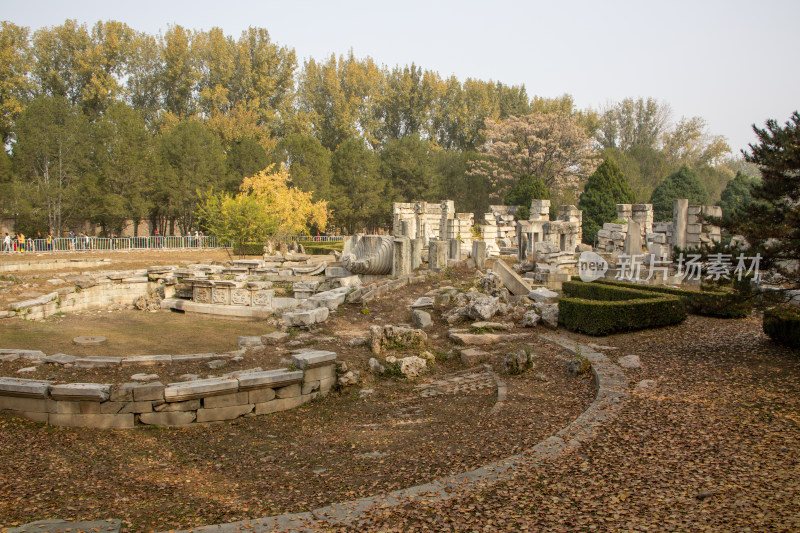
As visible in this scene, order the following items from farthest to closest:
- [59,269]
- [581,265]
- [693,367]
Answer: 1. [59,269]
2. [581,265]
3. [693,367]

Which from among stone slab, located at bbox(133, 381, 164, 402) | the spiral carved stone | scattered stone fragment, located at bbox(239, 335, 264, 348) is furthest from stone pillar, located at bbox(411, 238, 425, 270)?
stone slab, located at bbox(133, 381, 164, 402)

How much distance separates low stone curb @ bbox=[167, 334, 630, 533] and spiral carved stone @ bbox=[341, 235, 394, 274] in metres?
13.6

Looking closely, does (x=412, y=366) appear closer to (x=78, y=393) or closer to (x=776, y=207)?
(x=78, y=393)

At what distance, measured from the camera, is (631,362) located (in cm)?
916

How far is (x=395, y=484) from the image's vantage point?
5.61 metres

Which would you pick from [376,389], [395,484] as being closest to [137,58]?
[376,389]

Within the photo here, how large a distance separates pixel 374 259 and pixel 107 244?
68.9ft

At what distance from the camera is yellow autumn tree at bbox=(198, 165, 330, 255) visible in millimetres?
28391

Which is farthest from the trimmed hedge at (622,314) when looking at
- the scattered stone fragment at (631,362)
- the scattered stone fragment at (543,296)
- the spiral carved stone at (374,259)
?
the spiral carved stone at (374,259)

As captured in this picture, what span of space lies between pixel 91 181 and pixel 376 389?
3279 cm

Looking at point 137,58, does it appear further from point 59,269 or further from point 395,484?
point 395,484

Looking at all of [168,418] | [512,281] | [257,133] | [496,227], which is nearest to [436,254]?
[512,281]

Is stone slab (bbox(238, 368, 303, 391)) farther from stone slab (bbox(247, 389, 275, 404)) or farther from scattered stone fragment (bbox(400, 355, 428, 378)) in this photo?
scattered stone fragment (bbox(400, 355, 428, 378))

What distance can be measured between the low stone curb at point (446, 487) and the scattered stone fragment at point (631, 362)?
171 centimetres
